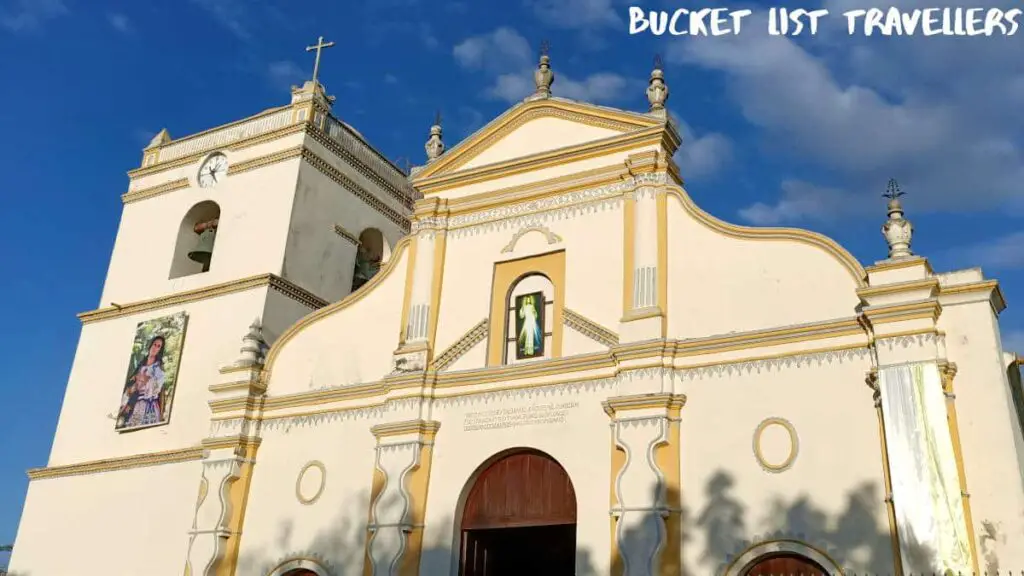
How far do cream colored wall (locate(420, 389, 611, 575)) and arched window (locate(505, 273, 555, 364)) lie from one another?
818 mm

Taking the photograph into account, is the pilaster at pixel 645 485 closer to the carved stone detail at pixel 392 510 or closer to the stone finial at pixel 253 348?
the carved stone detail at pixel 392 510

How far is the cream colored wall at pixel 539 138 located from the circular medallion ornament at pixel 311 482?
20.2ft

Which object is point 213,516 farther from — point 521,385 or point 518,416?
point 521,385

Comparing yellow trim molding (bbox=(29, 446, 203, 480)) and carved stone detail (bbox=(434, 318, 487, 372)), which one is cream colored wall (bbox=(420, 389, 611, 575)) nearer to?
carved stone detail (bbox=(434, 318, 487, 372))

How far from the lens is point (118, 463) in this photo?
20141 millimetres

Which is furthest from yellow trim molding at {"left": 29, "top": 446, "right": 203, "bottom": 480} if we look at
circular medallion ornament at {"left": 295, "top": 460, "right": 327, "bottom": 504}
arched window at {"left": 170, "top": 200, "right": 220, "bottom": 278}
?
arched window at {"left": 170, "top": 200, "right": 220, "bottom": 278}

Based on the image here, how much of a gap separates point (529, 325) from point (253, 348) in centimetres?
592

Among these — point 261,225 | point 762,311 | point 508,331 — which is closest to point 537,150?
point 508,331

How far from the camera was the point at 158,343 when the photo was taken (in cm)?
2120

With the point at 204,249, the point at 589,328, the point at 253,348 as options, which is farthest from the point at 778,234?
the point at 204,249

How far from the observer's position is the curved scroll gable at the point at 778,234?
14.1 metres

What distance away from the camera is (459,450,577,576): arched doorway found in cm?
1522

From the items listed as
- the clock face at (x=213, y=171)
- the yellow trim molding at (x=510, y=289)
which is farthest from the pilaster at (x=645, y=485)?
the clock face at (x=213, y=171)

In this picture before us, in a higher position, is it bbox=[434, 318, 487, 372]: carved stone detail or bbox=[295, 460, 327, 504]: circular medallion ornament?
bbox=[434, 318, 487, 372]: carved stone detail
